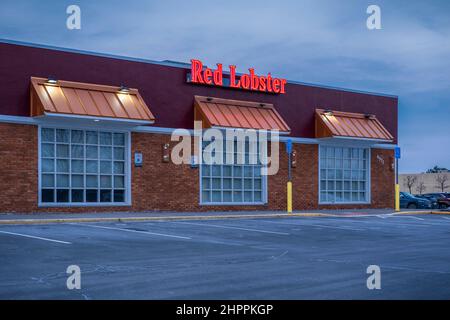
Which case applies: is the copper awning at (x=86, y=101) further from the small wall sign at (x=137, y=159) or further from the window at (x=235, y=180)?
the window at (x=235, y=180)

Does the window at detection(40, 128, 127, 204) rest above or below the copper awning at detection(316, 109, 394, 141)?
below

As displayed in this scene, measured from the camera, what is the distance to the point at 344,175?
32.0 metres

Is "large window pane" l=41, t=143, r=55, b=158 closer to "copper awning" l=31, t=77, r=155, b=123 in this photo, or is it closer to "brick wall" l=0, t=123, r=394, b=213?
"brick wall" l=0, t=123, r=394, b=213

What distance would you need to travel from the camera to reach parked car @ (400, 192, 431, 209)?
4069cm

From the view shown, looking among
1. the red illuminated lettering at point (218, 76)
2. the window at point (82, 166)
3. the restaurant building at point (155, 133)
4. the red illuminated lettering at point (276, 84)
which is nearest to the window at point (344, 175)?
the restaurant building at point (155, 133)

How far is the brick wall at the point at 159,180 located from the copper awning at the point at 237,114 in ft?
5.89

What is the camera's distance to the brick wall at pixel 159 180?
22312mm

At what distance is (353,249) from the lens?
1369cm

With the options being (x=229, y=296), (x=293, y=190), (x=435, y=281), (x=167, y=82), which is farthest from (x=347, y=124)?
(x=229, y=296)

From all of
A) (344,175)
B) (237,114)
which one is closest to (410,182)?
(344,175)

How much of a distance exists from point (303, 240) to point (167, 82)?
39.9 feet

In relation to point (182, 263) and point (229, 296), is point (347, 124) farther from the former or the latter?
point (229, 296)

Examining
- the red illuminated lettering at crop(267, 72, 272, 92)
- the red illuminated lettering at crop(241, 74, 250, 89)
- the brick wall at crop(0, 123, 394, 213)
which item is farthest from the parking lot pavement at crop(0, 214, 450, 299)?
the red illuminated lettering at crop(267, 72, 272, 92)

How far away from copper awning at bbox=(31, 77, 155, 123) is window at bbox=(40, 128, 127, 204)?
142cm
